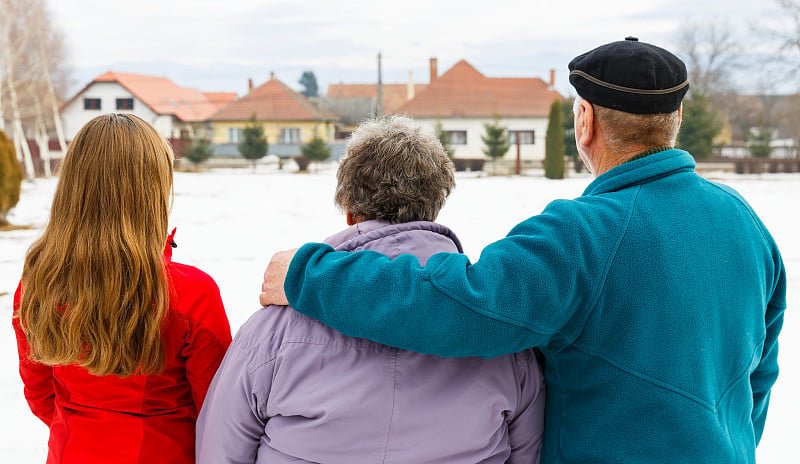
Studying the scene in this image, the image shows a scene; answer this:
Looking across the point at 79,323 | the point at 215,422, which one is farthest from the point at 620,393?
the point at 79,323

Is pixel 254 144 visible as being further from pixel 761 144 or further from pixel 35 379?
pixel 35 379

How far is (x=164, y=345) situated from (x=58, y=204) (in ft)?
1.29

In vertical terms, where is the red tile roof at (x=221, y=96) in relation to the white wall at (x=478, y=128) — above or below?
above

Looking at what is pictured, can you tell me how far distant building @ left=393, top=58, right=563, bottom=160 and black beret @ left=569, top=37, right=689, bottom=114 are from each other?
35.5m

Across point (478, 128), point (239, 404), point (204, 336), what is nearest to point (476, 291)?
point (239, 404)

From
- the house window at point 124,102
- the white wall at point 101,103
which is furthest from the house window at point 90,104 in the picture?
the house window at point 124,102

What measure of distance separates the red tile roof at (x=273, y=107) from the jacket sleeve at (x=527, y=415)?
131 ft

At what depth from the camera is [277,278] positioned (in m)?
1.45

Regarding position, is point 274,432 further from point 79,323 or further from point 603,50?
point 603,50

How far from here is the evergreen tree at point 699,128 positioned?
29422 mm

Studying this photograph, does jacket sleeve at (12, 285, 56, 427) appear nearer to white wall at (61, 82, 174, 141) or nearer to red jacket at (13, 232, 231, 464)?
red jacket at (13, 232, 231, 464)

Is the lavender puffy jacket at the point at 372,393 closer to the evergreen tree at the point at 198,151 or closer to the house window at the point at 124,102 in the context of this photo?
the evergreen tree at the point at 198,151

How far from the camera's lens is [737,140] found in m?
40.3

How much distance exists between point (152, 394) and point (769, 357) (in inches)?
55.3
